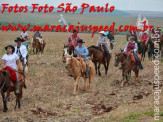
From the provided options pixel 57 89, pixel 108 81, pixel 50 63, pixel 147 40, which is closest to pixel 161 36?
pixel 147 40

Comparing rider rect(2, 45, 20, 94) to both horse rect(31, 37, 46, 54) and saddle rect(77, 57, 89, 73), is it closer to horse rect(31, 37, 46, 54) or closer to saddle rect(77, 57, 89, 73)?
saddle rect(77, 57, 89, 73)

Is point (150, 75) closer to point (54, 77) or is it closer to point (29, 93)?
point (54, 77)

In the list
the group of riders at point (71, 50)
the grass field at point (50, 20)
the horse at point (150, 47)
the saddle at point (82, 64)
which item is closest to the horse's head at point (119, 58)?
the group of riders at point (71, 50)

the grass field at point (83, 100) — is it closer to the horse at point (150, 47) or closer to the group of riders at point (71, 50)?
the group of riders at point (71, 50)

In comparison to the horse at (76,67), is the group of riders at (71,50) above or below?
above

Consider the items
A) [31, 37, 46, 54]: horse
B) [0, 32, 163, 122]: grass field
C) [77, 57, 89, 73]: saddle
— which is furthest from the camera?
[31, 37, 46, 54]: horse

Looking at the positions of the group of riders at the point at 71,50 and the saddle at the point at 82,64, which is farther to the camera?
the saddle at the point at 82,64

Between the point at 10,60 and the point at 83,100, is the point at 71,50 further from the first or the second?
the point at 10,60

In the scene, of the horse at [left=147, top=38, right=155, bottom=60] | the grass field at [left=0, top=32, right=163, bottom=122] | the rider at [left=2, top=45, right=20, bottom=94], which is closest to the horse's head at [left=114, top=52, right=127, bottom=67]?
the grass field at [left=0, top=32, right=163, bottom=122]

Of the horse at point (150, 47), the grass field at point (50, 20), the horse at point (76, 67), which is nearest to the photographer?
the horse at point (76, 67)

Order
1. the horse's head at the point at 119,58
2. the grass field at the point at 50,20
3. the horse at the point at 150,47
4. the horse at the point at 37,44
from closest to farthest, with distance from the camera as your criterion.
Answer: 1. the horse's head at the point at 119,58
2. the horse at the point at 150,47
3. the horse at the point at 37,44
4. the grass field at the point at 50,20

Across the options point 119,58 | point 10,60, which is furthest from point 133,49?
point 10,60

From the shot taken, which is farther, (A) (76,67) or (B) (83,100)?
(A) (76,67)

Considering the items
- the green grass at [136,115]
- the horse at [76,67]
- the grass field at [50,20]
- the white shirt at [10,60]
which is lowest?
the green grass at [136,115]
